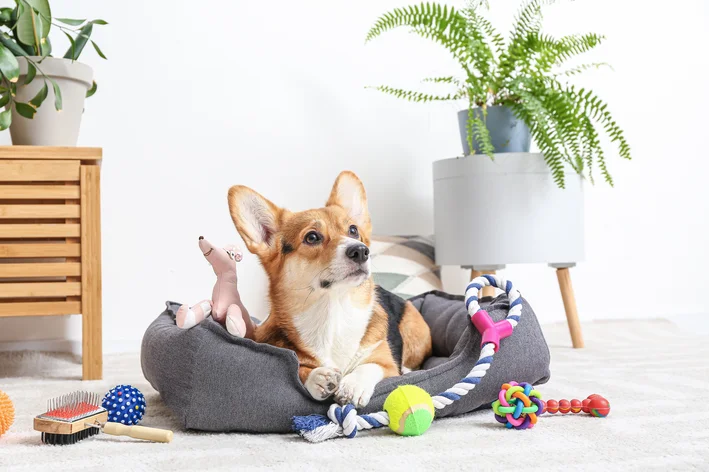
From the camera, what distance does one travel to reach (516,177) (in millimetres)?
2576

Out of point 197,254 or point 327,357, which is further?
point 197,254

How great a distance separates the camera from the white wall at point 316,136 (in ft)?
9.29

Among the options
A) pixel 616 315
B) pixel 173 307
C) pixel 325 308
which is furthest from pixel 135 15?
pixel 616 315

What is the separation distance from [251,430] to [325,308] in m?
0.31

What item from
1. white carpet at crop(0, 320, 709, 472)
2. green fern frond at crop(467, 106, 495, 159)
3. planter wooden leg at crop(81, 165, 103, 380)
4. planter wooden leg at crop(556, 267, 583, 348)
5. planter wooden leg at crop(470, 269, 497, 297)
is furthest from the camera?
planter wooden leg at crop(556, 267, 583, 348)

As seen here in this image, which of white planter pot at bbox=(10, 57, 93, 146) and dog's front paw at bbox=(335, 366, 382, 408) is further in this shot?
white planter pot at bbox=(10, 57, 93, 146)

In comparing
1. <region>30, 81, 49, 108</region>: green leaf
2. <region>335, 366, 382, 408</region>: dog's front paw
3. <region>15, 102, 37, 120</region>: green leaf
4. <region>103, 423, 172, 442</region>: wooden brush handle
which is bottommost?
<region>103, 423, 172, 442</region>: wooden brush handle

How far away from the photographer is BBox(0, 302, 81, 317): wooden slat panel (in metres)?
2.14

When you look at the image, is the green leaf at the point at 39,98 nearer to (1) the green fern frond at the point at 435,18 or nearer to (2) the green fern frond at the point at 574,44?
(1) the green fern frond at the point at 435,18

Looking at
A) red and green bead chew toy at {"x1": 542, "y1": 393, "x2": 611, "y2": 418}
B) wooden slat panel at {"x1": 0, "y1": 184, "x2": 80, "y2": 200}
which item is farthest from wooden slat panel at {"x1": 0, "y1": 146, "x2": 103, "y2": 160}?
red and green bead chew toy at {"x1": 542, "y1": 393, "x2": 611, "y2": 418}

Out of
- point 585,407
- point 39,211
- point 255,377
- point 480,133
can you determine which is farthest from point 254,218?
point 480,133

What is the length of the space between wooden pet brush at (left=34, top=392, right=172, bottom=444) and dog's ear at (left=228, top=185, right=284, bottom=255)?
0.48 meters

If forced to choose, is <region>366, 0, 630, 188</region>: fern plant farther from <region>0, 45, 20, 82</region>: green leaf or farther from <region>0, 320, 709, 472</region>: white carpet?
<region>0, 45, 20, 82</region>: green leaf

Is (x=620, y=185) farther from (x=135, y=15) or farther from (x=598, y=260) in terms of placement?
(x=135, y=15)
